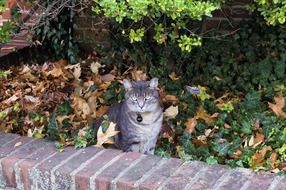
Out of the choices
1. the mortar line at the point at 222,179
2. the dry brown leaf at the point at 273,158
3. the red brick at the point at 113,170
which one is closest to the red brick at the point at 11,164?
the red brick at the point at 113,170

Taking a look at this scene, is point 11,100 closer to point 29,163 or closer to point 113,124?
point 113,124

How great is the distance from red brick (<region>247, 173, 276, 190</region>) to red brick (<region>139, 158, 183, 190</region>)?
1.35 feet

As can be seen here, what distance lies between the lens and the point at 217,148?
3.06 meters

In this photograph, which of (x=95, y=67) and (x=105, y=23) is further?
(x=105, y=23)

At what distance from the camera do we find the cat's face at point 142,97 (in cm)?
331

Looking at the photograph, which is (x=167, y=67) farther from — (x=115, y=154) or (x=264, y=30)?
(x=115, y=154)

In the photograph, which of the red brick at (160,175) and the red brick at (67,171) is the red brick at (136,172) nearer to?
the red brick at (160,175)

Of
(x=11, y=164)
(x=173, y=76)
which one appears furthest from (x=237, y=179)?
(x=173, y=76)

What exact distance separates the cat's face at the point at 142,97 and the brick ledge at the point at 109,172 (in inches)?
17.6

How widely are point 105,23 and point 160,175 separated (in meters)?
2.69

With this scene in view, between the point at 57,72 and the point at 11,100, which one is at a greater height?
the point at 57,72

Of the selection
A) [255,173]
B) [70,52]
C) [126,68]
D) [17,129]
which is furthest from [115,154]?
[70,52]

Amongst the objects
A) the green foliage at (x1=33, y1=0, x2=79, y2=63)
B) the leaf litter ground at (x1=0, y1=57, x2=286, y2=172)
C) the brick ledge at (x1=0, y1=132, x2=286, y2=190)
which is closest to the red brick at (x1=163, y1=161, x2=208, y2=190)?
the brick ledge at (x1=0, y1=132, x2=286, y2=190)

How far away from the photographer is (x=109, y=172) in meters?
2.69
